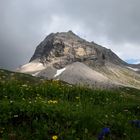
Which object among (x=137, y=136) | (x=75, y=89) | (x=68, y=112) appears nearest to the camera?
(x=137, y=136)

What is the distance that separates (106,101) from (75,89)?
6.07ft

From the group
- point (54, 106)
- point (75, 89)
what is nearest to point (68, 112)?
point (54, 106)

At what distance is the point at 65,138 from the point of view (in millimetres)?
10227

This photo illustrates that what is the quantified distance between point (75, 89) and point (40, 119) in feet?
23.0

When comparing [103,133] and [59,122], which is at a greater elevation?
[59,122]

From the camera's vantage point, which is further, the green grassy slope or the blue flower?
the green grassy slope

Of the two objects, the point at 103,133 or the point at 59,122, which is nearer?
the point at 103,133

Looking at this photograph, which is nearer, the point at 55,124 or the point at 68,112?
the point at 55,124

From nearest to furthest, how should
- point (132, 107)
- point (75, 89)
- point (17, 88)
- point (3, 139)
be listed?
1. point (3, 139)
2. point (132, 107)
3. point (17, 88)
4. point (75, 89)

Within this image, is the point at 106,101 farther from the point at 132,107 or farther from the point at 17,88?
the point at 17,88

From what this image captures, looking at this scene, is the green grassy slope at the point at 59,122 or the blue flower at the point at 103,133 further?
the green grassy slope at the point at 59,122

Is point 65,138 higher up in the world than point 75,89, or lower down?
lower down

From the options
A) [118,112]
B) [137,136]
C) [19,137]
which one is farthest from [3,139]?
[118,112]

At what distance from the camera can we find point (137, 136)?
10828mm
